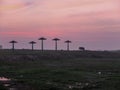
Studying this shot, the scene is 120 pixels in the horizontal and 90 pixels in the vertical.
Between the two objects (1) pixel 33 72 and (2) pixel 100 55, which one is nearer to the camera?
(1) pixel 33 72

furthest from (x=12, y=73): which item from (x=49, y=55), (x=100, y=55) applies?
(x=100, y=55)

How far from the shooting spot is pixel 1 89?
105 ft

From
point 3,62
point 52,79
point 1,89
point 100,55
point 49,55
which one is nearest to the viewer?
point 1,89

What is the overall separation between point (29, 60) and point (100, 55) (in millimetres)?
33559

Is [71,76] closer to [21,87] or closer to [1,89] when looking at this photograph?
[21,87]

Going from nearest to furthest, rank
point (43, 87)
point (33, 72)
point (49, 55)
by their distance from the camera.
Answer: point (43, 87)
point (33, 72)
point (49, 55)

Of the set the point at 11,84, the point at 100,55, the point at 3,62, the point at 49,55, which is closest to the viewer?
the point at 11,84

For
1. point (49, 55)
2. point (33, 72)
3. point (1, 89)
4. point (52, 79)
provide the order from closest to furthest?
point (1, 89) < point (52, 79) < point (33, 72) < point (49, 55)

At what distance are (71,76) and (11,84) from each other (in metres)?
9.10

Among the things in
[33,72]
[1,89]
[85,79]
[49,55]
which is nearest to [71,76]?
[85,79]

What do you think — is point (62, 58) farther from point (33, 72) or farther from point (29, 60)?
point (33, 72)

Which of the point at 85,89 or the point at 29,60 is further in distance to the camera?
the point at 29,60

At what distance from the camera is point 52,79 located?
4225 centimetres

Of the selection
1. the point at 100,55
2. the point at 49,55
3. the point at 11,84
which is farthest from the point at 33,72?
the point at 100,55
